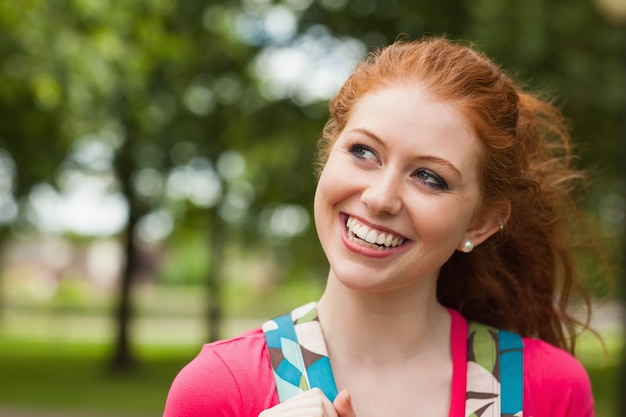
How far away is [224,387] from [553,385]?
0.80 metres

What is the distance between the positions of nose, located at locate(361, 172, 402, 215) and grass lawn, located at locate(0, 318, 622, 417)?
717cm

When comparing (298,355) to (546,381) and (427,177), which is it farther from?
(546,381)

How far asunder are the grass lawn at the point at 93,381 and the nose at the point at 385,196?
7.17 metres

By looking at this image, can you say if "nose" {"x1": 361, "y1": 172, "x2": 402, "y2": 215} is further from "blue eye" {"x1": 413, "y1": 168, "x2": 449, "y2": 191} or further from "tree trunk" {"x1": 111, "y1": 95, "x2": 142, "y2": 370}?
"tree trunk" {"x1": 111, "y1": 95, "x2": 142, "y2": 370}

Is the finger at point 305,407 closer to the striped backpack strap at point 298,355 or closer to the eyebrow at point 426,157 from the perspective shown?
the striped backpack strap at point 298,355

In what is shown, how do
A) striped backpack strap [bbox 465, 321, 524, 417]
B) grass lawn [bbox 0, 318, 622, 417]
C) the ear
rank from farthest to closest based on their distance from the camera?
grass lawn [bbox 0, 318, 622, 417] → the ear → striped backpack strap [bbox 465, 321, 524, 417]

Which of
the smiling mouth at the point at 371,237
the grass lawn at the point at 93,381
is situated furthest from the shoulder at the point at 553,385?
the grass lawn at the point at 93,381

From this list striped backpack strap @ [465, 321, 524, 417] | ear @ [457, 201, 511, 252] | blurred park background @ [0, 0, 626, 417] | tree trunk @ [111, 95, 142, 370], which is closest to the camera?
striped backpack strap @ [465, 321, 524, 417]

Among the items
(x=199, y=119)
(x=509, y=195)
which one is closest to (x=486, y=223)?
(x=509, y=195)

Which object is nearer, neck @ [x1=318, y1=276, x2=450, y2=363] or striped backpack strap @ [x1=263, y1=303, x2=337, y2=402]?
striped backpack strap @ [x1=263, y1=303, x2=337, y2=402]

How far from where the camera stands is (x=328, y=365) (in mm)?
2150

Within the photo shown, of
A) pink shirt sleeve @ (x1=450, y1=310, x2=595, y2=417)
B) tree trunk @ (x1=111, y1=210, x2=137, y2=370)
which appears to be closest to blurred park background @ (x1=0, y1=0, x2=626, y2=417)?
tree trunk @ (x1=111, y1=210, x2=137, y2=370)

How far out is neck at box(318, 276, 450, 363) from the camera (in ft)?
7.43

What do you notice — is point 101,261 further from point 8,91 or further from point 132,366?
point 8,91
